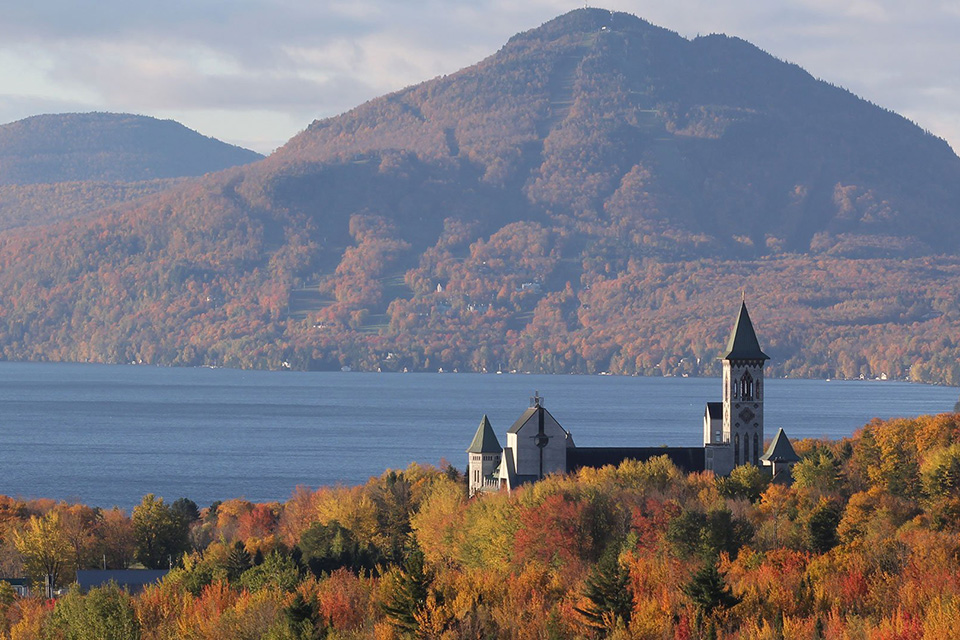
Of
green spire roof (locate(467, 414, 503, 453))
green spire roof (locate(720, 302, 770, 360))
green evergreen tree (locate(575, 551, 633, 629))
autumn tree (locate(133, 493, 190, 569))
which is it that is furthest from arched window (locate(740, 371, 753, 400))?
green evergreen tree (locate(575, 551, 633, 629))

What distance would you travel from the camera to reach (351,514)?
108375 mm

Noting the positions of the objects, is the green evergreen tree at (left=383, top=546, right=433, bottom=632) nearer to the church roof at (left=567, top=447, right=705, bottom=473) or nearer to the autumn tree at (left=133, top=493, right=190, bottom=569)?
the autumn tree at (left=133, top=493, right=190, bottom=569)

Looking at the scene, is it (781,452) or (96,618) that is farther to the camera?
(781,452)

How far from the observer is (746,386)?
393 ft

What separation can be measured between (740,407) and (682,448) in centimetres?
461

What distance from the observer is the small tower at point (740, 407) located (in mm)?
117312

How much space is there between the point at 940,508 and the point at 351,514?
1315 inches

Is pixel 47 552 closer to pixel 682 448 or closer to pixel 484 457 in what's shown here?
pixel 484 457

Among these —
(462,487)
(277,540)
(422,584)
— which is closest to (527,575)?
(422,584)

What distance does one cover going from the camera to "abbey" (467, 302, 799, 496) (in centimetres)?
11212

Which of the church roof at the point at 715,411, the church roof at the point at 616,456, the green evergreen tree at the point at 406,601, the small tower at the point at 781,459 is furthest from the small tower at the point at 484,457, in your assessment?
the green evergreen tree at the point at 406,601

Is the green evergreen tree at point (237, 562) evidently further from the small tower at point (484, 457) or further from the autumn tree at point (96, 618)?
the small tower at point (484, 457)

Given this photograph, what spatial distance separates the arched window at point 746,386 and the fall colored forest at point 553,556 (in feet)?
19.2

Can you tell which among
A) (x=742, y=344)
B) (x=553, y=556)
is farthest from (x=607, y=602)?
(x=742, y=344)
